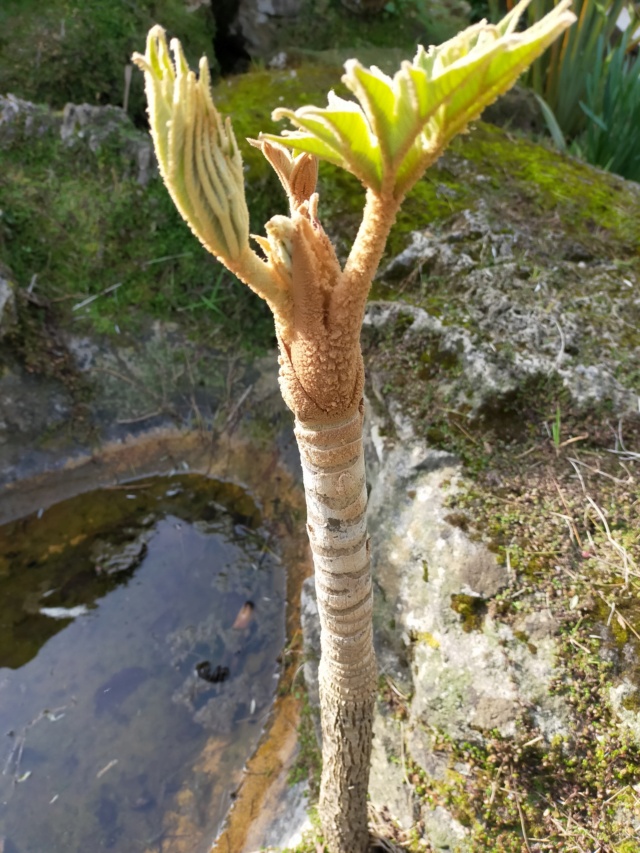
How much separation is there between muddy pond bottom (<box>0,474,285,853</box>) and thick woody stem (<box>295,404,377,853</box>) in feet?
2.82

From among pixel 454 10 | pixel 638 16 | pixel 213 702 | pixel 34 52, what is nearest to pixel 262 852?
pixel 213 702

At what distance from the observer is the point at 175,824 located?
2219 mm

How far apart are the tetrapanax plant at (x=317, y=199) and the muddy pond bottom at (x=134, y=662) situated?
5.19ft

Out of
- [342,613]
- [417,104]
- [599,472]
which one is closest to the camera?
[417,104]

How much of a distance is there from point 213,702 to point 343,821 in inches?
40.3

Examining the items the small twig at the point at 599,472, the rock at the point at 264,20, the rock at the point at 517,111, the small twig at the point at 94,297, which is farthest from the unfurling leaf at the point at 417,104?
the rock at the point at 264,20

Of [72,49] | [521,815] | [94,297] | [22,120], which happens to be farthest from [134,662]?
[72,49]

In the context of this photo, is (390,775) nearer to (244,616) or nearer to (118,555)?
(244,616)

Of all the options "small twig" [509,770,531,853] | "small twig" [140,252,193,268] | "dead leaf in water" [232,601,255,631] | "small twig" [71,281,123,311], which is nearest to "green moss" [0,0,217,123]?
"small twig" [140,252,193,268]

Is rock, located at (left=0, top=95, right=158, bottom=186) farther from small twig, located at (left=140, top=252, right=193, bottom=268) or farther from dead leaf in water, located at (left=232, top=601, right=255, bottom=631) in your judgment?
dead leaf in water, located at (left=232, top=601, right=255, bottom=631)

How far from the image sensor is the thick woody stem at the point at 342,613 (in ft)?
3.35

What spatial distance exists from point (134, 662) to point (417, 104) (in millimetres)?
2662

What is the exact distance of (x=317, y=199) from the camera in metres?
0.90

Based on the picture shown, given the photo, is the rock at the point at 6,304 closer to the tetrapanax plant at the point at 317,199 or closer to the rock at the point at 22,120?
the rock at the point at 22,120
